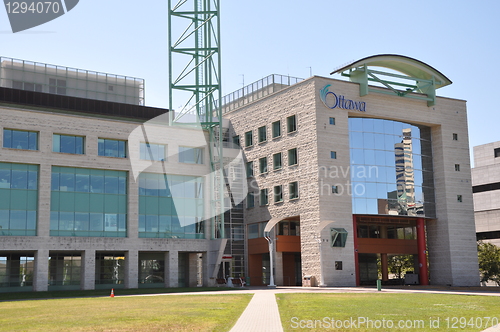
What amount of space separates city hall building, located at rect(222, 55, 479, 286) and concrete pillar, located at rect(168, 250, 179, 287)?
344 inches

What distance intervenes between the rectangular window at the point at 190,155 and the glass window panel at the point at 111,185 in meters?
6.68

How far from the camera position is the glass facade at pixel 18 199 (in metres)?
50.3

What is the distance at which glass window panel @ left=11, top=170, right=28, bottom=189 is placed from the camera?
5119 cm

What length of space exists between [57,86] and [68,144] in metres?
11.6

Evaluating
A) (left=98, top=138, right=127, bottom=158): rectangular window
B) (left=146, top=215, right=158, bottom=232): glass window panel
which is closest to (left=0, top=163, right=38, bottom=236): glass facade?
(left=98, top=138, right=127, bottom=158): rectangular window

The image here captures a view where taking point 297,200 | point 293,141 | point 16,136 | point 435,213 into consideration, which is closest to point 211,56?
point 293,141

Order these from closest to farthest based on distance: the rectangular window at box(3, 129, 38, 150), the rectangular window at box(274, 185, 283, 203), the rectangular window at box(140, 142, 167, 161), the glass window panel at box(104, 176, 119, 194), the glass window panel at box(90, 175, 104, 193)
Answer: the rectangular window at box(3, 129, 38, 150) < the glass window panel at box(90, 175, 104, 193) < the glass window panel at box(104, 176, 119, 194) < the rectangular window at box(140, 142, 167, 161) < the rectangular window at box(274, 185, 283, 203)

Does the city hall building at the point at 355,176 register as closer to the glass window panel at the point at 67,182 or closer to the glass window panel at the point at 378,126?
the glass window panel at the point at 378,126

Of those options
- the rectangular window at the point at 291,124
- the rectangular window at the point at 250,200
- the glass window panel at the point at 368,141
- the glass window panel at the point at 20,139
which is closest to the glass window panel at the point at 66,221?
the glass window panel at the point at 20,139

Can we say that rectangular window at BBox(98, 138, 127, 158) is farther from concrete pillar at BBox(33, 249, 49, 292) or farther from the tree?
the tree

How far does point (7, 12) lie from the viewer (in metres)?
22.9

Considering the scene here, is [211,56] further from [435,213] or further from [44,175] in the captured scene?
[435,213]

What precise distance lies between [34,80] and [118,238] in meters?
19.7

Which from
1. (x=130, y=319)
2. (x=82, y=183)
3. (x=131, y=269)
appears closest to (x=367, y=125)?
(x=131, y=269)
